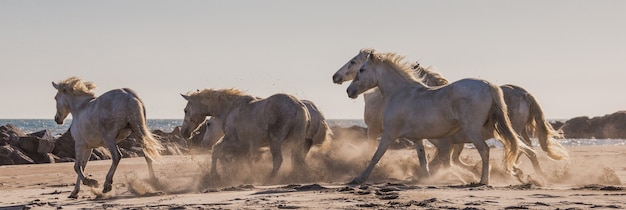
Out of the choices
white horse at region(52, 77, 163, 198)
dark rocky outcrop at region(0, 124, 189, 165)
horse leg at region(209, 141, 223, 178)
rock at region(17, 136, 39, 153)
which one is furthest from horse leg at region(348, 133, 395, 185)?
rock at region(17, 136, 39, 153)

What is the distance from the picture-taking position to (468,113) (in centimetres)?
1184

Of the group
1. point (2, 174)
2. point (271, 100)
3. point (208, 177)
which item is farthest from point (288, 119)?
point (2, 174)

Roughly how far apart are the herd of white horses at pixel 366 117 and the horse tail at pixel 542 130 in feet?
0.05

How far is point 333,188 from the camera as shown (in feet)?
38.2

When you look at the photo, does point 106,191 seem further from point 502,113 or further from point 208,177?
point 502,113

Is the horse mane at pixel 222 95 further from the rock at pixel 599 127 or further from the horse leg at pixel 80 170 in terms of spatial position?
the rock at pixel 599 127

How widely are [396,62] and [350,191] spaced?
115 inches

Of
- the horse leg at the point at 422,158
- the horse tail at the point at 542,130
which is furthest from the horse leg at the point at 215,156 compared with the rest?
the horse tail at the point at 542,130

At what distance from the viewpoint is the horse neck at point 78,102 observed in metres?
13.7

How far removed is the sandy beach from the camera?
9695mm

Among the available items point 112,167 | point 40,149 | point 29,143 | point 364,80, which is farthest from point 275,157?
point 29,143

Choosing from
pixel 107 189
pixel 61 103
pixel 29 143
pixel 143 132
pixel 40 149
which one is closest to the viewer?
pixel 107 189

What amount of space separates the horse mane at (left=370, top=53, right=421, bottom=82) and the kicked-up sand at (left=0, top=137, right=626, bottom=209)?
1.54 m

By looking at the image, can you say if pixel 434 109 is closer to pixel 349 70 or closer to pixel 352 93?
pixel 352 93
